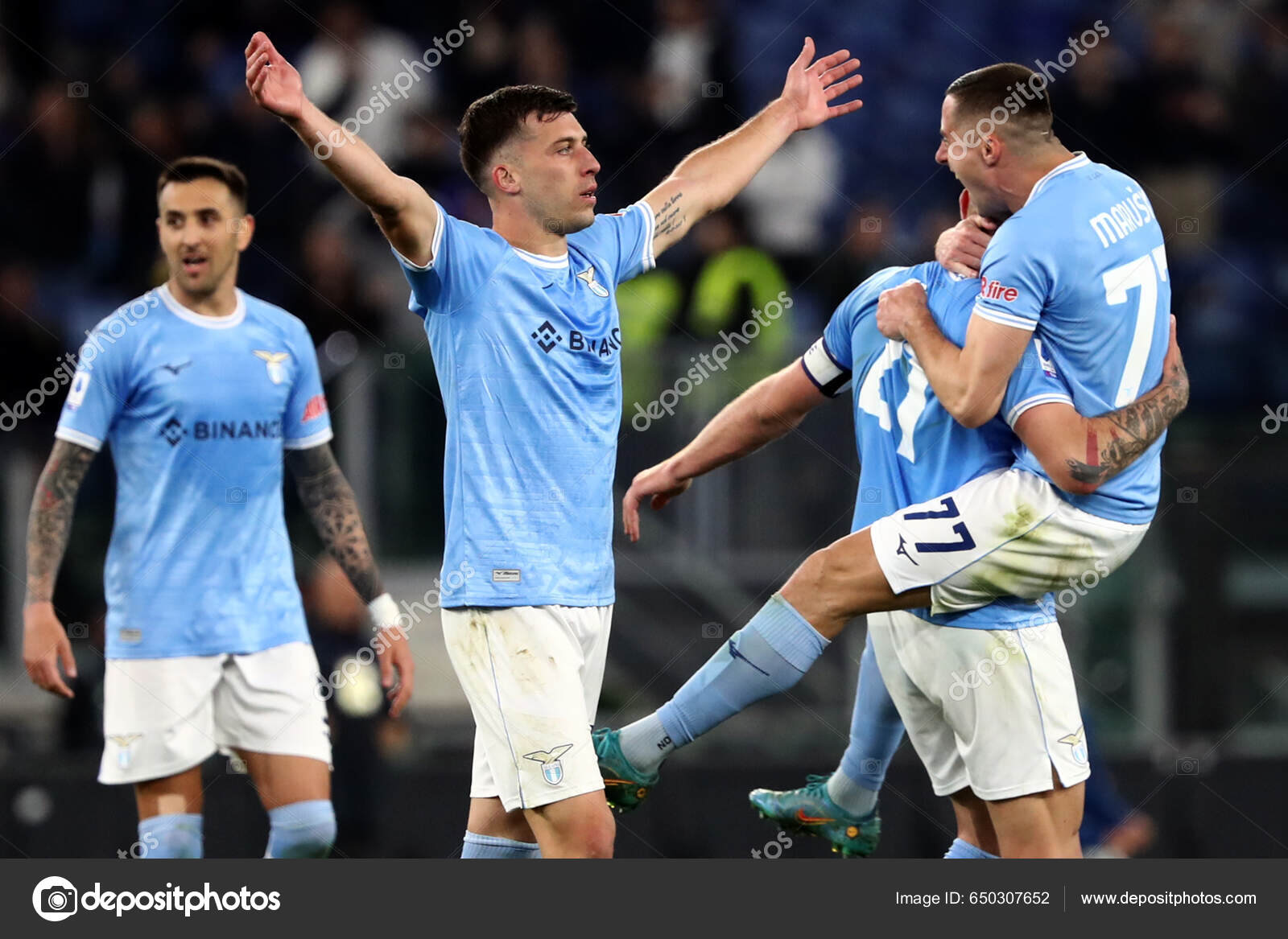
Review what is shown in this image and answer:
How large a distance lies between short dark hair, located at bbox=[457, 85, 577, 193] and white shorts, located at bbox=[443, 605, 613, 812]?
52.2 inches

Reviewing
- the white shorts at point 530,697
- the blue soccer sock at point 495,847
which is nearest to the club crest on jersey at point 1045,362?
the white shorts at point 530,697

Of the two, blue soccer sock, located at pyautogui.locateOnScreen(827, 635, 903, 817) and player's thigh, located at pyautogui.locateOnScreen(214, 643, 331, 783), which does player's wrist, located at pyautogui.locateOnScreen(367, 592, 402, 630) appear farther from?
blue soccer sock, located at pyautogui.locateOnScreen(827, 635, 903, 817)

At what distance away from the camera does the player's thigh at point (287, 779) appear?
634cm

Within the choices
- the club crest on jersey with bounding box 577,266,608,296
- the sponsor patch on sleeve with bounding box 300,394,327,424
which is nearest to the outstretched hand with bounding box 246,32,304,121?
the club crest on jersey with bounding box 577,266,608,296

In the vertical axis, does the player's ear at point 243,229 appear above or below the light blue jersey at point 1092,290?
above

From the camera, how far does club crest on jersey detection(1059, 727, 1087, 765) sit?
5012 millimetres

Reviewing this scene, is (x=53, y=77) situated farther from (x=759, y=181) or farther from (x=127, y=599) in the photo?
(x=127, y=599)

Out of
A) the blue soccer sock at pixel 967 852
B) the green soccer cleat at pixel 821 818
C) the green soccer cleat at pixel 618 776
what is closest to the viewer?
the green soccer cleat at pixel 618 776

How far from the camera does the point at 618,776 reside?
5.12 meters

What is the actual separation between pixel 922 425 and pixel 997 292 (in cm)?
49

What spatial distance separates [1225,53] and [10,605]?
8.75 metres

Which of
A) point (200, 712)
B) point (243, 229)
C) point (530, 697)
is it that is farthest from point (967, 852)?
point (243, 229)

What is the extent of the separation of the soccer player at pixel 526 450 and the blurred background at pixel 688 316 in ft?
10.3

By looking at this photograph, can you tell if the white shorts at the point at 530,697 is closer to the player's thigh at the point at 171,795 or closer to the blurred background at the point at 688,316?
the player's thigh at the point at 171,795
